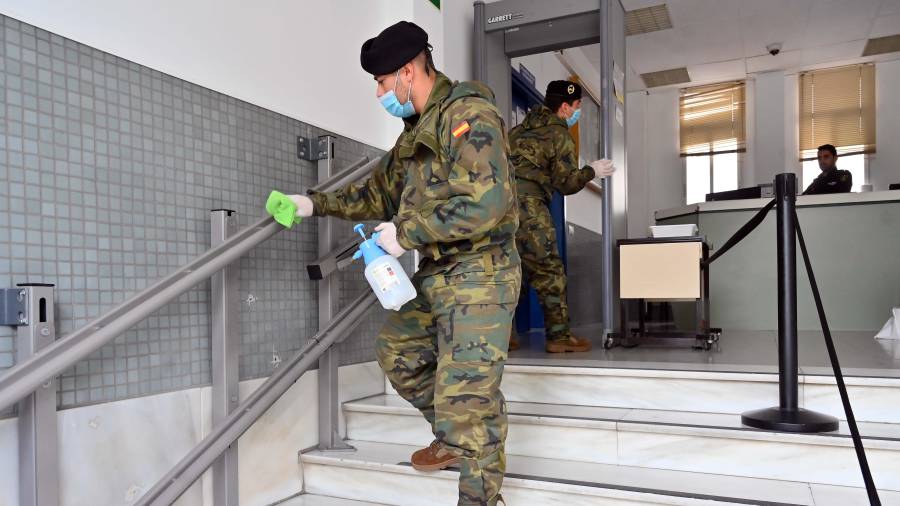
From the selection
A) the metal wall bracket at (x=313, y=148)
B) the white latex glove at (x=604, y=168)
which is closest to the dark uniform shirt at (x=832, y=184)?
the white latex glove at (x=604, y=168)

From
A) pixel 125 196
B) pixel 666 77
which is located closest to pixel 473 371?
pixel 125 196

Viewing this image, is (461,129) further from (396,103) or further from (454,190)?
(396,103)

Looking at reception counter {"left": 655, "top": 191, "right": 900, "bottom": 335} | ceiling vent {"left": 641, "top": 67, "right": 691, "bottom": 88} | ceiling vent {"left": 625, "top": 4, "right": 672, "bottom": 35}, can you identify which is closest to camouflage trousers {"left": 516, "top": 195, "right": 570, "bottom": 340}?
reception counter {"left": 655, "top": 191, "right": 900, "bottom": 335}

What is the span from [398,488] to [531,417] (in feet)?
1.64

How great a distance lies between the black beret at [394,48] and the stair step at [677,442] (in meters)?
1.22

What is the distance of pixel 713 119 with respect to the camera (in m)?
8.77

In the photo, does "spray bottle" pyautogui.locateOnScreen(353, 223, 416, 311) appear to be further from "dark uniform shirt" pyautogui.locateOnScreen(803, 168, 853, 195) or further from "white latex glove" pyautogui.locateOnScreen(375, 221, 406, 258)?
"dark uniform shirt" pyautogui.locateOnScreen(803, 168, 853, 195)

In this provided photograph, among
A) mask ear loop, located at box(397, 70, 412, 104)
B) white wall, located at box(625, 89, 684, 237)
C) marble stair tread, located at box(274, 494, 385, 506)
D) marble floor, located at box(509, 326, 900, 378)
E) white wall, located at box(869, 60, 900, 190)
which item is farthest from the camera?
white wall, located at box(625, 89, 684, 237)

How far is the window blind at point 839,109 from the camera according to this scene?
7.98m

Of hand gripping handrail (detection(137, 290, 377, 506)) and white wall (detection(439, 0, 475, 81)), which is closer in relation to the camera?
hand gripping handrail (detection(137, 290, 377, 506))

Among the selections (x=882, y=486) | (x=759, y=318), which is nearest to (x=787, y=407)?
(x=882, y=486)

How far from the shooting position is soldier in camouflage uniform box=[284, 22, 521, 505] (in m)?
1.49

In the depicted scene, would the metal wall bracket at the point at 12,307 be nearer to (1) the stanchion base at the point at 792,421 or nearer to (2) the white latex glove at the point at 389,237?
(2) the white latex glove at the point at 389,237

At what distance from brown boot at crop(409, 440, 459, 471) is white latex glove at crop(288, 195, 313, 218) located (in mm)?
810
